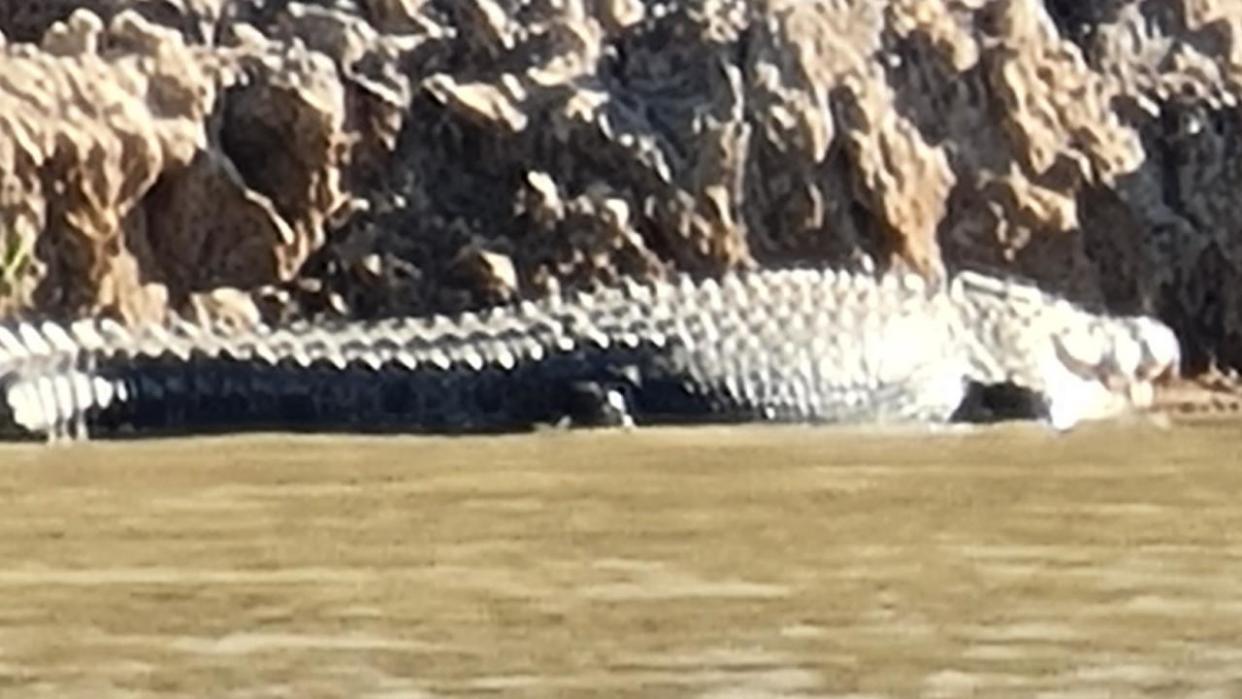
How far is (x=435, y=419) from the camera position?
6695mm

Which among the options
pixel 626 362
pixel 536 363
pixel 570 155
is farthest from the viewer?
pixel 570 155

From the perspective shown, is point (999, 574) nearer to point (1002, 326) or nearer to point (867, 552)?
point (867, 552)

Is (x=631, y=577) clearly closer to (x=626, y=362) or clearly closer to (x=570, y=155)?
(x=626, y=362)

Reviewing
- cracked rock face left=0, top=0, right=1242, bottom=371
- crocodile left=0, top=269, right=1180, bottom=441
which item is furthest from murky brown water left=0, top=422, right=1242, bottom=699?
cracked rock face left=0, top=0, right=1242, bottom=371

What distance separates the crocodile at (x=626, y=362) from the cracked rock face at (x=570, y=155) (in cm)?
16

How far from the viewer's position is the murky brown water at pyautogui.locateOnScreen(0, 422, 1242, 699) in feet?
8.62

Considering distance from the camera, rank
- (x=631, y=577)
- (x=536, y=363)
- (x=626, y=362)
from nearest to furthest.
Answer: (x=631, y=577) → (x=536, y=363) → (x=626, y=362)

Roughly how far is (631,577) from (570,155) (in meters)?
4.21

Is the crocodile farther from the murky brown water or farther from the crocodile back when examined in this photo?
the murky brown water

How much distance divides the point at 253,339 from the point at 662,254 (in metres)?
1.11

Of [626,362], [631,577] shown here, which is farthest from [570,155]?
[631,577]

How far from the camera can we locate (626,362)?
6.86 meters

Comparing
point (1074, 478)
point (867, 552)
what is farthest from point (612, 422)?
point (867, 552)

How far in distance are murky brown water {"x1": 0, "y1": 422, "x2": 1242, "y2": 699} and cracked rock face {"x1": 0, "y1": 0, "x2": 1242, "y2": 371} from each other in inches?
91.8
